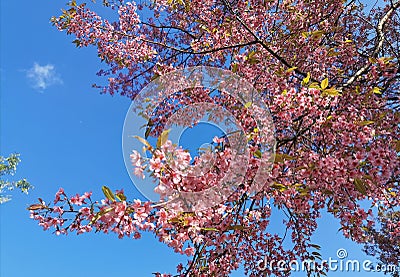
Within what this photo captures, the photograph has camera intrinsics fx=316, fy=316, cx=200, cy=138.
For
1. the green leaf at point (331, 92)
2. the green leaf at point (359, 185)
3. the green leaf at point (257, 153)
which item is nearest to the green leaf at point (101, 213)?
the green leaf at point (257, 153)

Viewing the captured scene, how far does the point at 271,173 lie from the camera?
2.34m

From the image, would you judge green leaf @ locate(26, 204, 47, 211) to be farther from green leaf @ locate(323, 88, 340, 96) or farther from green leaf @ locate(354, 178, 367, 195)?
green leaf @ locate(323, 88, 340, 96)

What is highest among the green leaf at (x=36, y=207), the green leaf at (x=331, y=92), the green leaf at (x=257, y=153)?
the green leaf at (x=331, y=92)

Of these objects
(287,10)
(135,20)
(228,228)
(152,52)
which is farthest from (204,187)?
(135,20)

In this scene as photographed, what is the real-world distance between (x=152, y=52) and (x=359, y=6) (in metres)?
3.55

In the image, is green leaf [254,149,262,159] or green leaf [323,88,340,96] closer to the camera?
green leaf [254,149,262,159]

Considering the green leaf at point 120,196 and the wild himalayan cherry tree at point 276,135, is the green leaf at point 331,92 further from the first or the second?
the green leaf at point 120,196

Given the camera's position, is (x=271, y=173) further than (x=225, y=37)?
No

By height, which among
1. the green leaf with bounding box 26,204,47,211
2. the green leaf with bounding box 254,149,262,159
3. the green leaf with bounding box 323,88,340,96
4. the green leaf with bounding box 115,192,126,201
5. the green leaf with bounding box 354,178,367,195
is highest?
the green leaf with bounding box 323,88,340,96

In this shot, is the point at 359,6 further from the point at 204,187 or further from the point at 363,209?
the point at 204,187

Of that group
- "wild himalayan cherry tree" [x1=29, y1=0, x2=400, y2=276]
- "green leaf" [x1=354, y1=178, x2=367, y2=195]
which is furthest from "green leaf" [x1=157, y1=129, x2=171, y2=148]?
"green leaf" [x1=354, y1=178, x2=367, y2=195]

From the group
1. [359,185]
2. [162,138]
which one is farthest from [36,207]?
[359,185]

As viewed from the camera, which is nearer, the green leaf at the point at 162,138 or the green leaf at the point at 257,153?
the green leaf at the point at 162,138

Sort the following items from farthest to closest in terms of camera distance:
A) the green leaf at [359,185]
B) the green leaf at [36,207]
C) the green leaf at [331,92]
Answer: the green leaf at [331,92], the green leaf at [359,185], the green leaf at [36,207]
